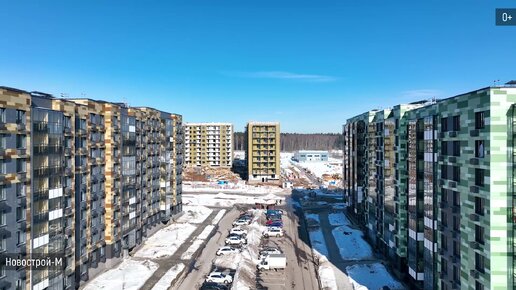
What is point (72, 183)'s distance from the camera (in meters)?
39.4

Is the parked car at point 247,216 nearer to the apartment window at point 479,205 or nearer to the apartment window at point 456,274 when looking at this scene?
the apartment window at point 456,274

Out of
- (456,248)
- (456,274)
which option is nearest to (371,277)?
(456,274)

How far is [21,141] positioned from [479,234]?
36971mm

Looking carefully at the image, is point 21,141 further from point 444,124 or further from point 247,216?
point 247,216

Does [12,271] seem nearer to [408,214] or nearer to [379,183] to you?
[408,214]

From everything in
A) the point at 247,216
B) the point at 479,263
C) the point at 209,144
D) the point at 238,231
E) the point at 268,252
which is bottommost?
the point at 268,252

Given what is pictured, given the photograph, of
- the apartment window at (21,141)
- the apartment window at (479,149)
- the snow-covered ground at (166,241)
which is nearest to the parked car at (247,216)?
the snow-covered ground at (166,241)

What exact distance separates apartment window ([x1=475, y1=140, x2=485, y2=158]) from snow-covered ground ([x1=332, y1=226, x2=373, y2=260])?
95.2ft

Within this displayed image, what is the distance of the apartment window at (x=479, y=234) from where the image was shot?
92.2 feet

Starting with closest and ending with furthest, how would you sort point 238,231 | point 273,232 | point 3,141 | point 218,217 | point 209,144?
1. point 3,141
2. point 273,232
3. point 238,231
4. point 218,217
5. point 209,144

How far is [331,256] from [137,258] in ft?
90.6

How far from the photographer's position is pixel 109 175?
48.4 meters

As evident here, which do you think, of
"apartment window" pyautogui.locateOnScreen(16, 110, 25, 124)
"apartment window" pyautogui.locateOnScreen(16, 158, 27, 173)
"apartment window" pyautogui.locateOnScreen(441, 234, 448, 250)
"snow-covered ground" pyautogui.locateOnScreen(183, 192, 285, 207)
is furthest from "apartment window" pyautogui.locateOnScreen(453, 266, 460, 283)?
"snow-covered ground" pyautogui.locateOnScreen(183, 192, 285, 207)

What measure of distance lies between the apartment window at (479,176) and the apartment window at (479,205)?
113 centimetres
